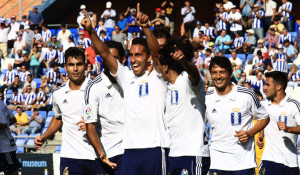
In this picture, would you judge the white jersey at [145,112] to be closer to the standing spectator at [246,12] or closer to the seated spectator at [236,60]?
the seated spectator at [236,60]

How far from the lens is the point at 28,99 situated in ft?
76.3

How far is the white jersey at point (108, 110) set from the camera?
25.5ft

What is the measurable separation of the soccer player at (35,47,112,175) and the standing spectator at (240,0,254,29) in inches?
672

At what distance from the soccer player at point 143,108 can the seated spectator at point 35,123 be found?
14655 millimetres

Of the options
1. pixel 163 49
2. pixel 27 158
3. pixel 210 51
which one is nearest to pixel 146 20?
pixel 163 49

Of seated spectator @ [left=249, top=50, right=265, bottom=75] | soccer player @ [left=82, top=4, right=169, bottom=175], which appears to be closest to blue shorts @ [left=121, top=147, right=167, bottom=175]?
soccer player @ [left=82, top=4, right=169, bottom=175]

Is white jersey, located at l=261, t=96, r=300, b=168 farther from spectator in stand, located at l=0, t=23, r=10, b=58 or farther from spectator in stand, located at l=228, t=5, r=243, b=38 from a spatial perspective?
spectator in stand, located at l=0, t=23, r=10, b=58

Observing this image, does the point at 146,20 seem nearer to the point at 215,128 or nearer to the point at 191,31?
the point at 215,128

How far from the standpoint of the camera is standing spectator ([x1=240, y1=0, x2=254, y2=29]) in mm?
24669

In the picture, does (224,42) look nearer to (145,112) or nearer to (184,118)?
(184,118)

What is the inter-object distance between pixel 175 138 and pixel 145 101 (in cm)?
88

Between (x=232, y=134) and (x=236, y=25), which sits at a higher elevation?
(x=236, y=25)

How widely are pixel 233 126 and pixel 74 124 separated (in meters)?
2.21

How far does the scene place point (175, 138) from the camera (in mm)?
7559
